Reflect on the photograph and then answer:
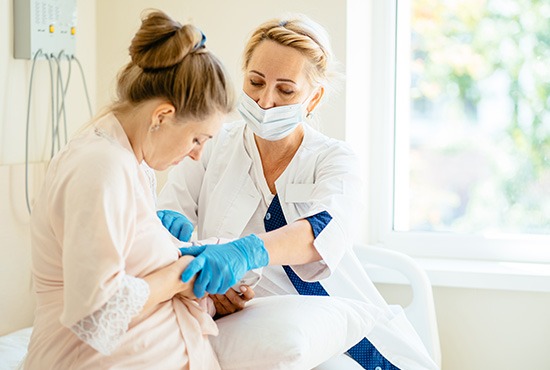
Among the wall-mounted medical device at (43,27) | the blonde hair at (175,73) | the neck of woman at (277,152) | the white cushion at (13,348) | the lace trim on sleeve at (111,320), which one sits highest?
the wall-mounted medical device at (43,27)

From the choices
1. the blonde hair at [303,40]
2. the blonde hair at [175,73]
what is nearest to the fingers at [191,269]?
the blonde hair at [175,73]

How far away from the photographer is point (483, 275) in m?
2.65

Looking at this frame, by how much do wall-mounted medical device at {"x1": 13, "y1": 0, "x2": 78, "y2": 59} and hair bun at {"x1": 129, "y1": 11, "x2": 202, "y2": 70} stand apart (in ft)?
3.45

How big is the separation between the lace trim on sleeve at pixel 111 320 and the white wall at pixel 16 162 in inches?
45.8

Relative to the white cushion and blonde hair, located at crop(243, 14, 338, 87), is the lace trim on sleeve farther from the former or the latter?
blonde hair, located at crop(243, 14, 338, 87)

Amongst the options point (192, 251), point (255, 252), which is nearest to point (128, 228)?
point (192, 251)

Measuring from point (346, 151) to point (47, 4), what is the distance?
1.04m

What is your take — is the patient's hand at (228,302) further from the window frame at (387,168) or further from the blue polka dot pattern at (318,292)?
the window frame at (387,168)

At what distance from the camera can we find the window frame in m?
2.85

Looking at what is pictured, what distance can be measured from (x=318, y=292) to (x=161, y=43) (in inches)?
35.6

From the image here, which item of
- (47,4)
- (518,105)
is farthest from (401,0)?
(47,4)

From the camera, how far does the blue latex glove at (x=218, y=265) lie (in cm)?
148

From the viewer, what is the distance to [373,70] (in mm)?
2957

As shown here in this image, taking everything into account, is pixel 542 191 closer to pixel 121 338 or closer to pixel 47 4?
pixel 47 4
